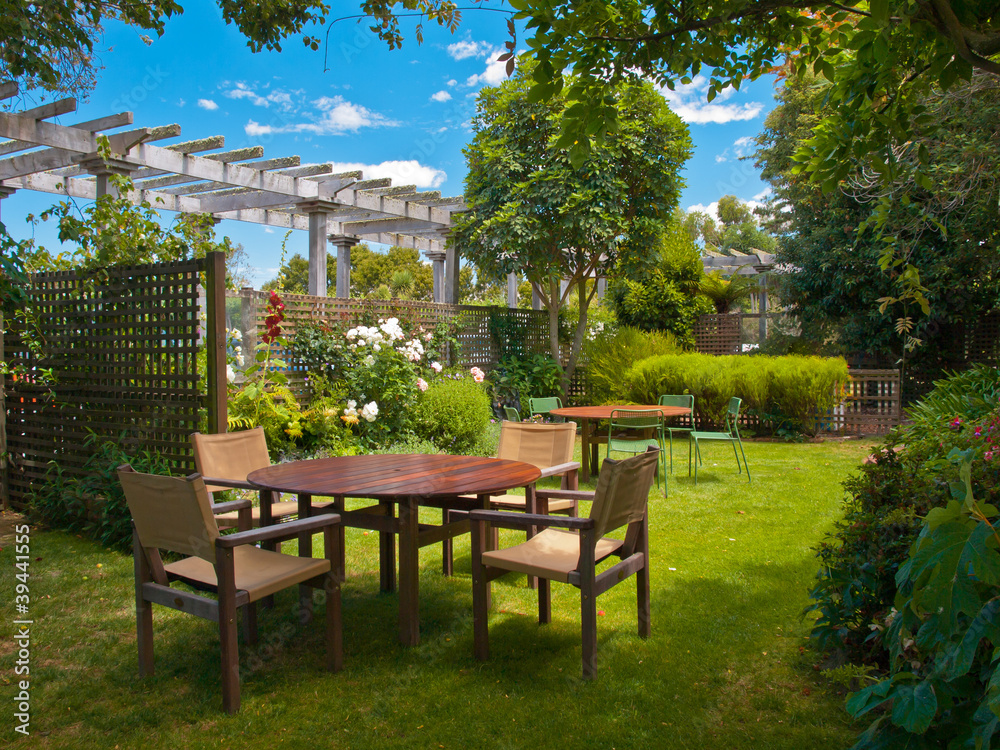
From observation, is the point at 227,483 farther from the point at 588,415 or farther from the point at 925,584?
the point at 588,415

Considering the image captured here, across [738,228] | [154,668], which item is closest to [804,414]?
[154,668]

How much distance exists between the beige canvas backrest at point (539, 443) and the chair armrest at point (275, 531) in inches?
58.6

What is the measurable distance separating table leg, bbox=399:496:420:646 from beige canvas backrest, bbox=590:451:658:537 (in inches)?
32.6

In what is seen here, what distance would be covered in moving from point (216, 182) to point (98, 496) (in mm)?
5850

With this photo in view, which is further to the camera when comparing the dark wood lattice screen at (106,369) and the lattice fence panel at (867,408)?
the lattice fence panel at (867,408)

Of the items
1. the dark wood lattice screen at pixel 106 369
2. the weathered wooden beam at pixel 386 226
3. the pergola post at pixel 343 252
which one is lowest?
the dark wood lattice screen at pixel 106 369

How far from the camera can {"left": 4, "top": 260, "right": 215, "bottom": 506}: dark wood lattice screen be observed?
4.60m

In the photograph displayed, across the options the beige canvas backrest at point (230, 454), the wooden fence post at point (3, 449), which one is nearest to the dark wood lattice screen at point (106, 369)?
the wooden fence post at point (3, 449)

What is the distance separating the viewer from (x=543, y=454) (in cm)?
416

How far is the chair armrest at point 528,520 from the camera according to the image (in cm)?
263

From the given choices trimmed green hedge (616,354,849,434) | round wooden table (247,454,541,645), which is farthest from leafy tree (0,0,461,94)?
trimmed green hedge (616,354,849,434)

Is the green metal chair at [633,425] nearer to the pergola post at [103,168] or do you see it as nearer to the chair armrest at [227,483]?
the chair armrest at [227,483]

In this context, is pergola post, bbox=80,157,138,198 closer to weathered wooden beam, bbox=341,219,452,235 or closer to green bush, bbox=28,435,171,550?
green bush, bbox=28,435,171,550

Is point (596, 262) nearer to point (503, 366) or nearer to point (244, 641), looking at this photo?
point (503, 366)
